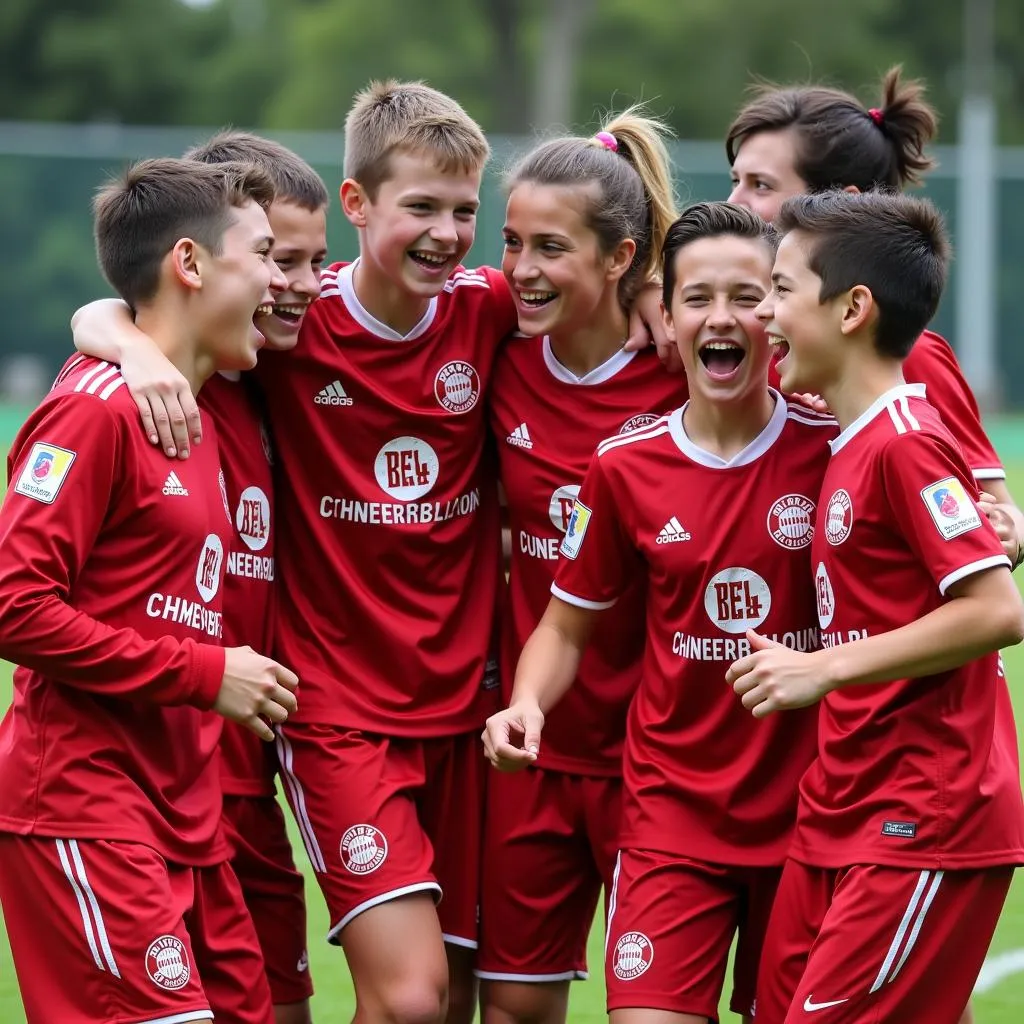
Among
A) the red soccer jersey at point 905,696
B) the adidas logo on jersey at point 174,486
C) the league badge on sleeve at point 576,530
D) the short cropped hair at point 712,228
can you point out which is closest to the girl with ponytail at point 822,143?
the short cropped hair at point 712,228

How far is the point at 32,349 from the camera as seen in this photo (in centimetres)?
2072

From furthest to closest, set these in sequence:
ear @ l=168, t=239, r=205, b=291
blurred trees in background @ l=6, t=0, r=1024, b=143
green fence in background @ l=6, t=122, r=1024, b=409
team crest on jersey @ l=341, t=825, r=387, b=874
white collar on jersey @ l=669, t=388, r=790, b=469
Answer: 1. blurred trees in background @ l=6, t=0, r=1024, b=143
2. green fence in background @ l=6, t=122, r=1024, b=409
3. team crest on jersey @ l=341, t=825, r=387, b=874
4. white collar on jersey @ l=669, t=388, r=790, b=469
5. ear @ l=168, t=239, r=205, b=291

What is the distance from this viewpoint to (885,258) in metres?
3.82

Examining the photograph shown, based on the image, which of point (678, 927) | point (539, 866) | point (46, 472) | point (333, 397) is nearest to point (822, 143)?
point (333, 397)

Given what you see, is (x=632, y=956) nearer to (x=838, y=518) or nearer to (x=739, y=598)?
(x=739, y=598)

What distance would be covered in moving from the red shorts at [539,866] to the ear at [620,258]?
123 cm

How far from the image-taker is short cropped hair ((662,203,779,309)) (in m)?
4.10

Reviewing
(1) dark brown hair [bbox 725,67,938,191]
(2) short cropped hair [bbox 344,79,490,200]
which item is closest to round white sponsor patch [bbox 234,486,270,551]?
(2) short cropped hair [bbox 344,79,490,200]

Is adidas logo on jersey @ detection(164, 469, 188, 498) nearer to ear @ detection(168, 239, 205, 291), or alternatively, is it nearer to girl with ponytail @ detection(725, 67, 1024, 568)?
ear @ detection(168, 239, 205, 291)

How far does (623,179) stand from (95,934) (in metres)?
2.21

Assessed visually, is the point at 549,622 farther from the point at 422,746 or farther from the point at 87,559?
the point at 87,559

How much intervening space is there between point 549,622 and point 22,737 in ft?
4.01

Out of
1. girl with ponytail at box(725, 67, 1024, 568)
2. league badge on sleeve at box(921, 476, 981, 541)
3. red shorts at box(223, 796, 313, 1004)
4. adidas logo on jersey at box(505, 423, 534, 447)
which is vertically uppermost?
girl with ponytail at box(725, 67, 1024, 568)

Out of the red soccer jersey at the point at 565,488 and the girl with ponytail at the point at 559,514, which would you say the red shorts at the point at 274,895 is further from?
the red soccer jersey at the point at 565,488
